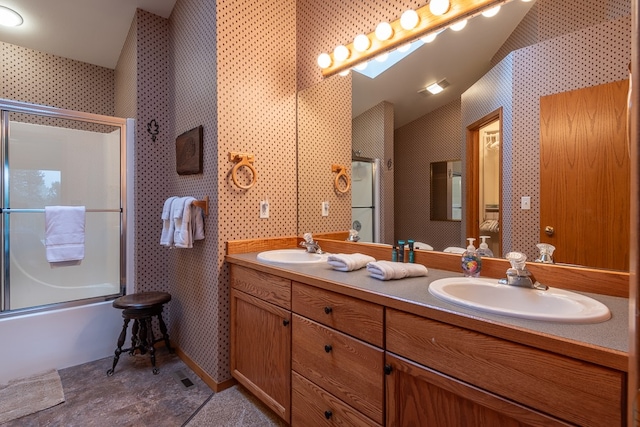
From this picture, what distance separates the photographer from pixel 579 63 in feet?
3.82

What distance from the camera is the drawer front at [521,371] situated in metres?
0.69

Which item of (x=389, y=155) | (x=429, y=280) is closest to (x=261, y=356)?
(x=429, y=280)

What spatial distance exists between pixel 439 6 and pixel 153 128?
2.19 m

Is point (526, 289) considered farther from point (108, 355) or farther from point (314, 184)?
point (108, 355)

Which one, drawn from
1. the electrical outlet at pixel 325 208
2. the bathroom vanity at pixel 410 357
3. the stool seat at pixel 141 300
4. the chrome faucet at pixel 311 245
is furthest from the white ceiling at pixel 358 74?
the stool seat at pixel 141 300

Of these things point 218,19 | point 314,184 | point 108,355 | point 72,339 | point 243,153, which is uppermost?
point 218,19

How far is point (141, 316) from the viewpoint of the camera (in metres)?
2.14

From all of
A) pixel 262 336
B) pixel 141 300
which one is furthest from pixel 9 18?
pixel 262 336

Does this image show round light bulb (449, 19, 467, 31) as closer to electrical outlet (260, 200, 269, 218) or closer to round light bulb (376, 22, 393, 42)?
→ round light bulb (376, 22, 393, 42)

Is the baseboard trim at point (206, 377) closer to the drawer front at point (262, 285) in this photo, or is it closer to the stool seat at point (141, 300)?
the stool seat at point (141, 300)

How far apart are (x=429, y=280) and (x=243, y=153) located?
4.38ft

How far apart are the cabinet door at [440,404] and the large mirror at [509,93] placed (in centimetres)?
65

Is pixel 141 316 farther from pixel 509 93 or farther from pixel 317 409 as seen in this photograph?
pixel 509 93

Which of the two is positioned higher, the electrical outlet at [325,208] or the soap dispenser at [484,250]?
the electrical outlet at [325,208]
